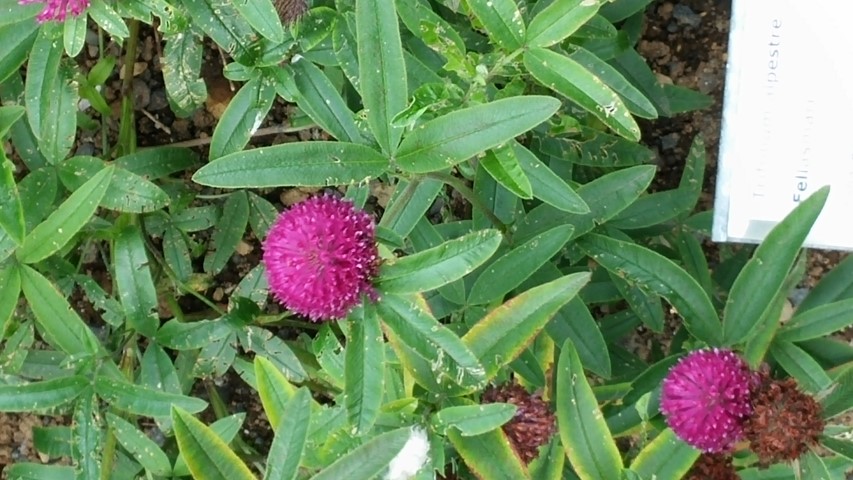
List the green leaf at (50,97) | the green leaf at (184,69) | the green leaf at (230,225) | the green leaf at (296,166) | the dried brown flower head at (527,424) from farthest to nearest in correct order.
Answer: the green leaf at (230,225), the green leaf at (184,69), the green leaf at (50,97), the dried brown flower head at (527,424), the green leaf at (296,166)

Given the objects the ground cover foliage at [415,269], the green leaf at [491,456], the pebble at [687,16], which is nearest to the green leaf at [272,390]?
the ground cover foliage at [415,269]

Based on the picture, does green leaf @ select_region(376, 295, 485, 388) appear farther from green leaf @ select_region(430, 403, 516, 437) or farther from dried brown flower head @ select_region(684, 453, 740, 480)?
dried brown flower head @ select_region(684, 453, 740, 480)

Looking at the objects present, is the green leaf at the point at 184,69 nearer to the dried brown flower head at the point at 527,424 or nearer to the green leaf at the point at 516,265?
the green leaf at the point at 516,265

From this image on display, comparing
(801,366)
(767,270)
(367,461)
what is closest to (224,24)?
(367,461)

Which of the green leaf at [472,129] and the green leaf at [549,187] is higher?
the green leaf at [472,129]

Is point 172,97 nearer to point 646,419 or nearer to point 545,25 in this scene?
point 545,25

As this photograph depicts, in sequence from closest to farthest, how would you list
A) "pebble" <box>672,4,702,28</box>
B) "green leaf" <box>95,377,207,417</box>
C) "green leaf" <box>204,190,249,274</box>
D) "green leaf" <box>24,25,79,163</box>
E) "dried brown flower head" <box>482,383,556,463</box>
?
"dried brown flower head" <box>482,383,556,463</box> → "green leaf" <box>95,377,207,417</box> → "green leaf" <box>24,25,79,163</box> → "green leaf" <box>204,190,249,274</box> → "pebble" <box>672,4,702,28</box>

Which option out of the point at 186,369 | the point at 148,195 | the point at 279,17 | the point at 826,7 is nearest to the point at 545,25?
the point at 279,17

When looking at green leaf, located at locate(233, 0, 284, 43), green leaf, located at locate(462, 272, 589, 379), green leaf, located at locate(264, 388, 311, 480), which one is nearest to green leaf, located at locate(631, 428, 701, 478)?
green leaf, located at locate(462, 272, 589, 379)
